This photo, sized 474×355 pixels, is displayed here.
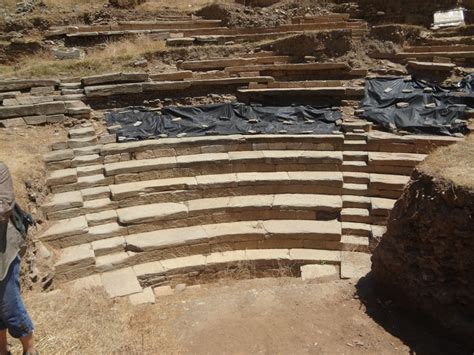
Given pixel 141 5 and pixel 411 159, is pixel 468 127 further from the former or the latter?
pixel 141 5

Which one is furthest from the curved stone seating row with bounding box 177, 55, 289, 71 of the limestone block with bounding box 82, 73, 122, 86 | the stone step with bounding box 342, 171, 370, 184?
the stone step with bounding box 342, 171, 370, 184

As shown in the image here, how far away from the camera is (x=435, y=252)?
5207mm

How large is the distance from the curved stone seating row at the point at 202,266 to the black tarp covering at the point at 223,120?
2679 mm

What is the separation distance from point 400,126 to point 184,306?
579cm

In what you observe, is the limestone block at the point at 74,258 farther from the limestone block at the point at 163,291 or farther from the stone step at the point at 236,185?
the stone step at the point at 236,185

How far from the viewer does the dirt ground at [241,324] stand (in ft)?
14.4

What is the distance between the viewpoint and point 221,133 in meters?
8.72

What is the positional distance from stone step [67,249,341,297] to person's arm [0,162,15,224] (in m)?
2.95

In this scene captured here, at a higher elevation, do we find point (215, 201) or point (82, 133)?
point (82, 133)

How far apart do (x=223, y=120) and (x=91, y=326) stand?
5.69 m

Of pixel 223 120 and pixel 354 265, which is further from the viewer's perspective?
pixel 223 120

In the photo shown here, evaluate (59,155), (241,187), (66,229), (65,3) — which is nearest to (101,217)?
(66,229)

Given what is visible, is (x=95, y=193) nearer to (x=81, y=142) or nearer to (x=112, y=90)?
(x=81, y=142)

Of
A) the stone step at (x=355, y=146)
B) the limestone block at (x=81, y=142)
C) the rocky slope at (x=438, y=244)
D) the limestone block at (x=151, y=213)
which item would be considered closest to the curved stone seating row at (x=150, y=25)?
the limestone block at (x=81, y=142)
